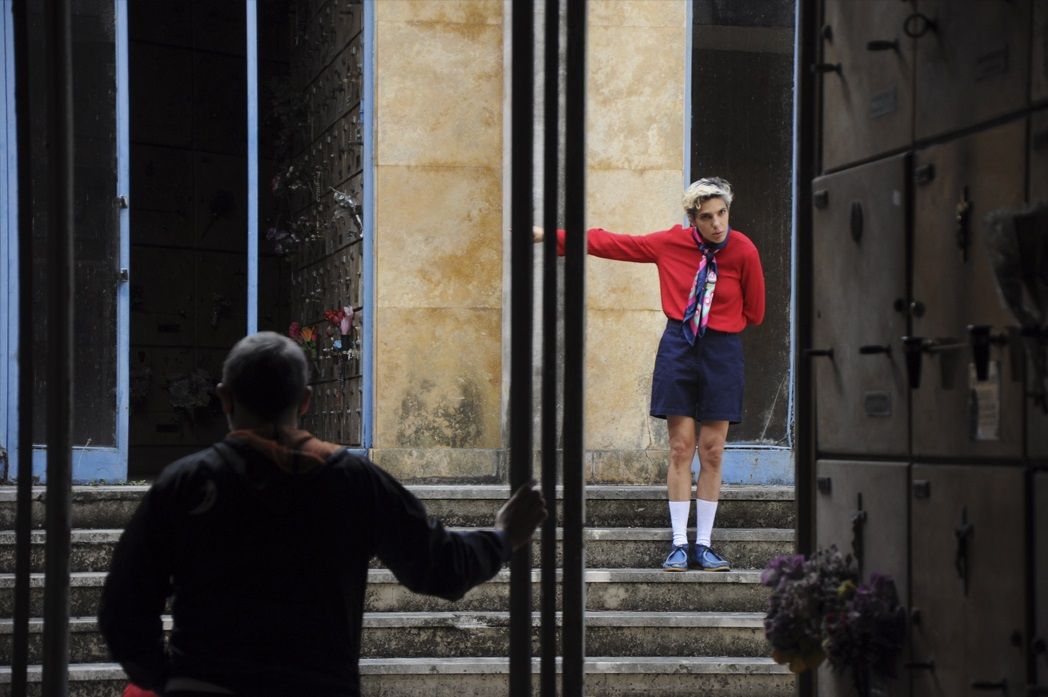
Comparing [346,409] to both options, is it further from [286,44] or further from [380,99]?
[286,44]

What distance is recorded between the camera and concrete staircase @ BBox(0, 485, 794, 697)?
5.88 meters

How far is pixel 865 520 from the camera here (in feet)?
13.2

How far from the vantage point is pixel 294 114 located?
34.0 ft

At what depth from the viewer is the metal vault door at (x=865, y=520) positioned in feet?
12.6

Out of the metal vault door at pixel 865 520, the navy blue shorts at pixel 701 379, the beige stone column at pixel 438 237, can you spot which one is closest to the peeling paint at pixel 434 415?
the beige stone column at pixel 438 237

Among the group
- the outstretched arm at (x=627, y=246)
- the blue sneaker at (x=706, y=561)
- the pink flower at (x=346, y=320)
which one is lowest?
the blue sneaker at (x=706, y=561)

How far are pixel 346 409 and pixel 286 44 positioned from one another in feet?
15.2

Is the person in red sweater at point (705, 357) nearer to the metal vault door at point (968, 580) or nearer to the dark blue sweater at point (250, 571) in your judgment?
the metal vault door at point (968, 580)

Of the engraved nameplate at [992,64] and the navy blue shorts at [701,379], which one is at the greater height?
the engraved nameplate at [992,64]

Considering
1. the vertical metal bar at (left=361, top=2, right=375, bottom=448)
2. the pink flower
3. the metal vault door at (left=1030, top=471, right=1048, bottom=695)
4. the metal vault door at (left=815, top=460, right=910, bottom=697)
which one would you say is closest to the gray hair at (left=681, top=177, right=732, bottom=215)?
the vertical metal bar at (left=361, top=2, right=375, bottom=448)

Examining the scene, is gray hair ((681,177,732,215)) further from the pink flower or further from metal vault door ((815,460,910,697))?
the pink flower

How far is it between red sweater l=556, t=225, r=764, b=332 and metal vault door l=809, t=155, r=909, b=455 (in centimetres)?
233

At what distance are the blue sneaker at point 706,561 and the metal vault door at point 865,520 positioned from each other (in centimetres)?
236

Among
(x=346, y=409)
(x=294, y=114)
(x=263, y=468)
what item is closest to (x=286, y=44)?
(x=294, y=114)
